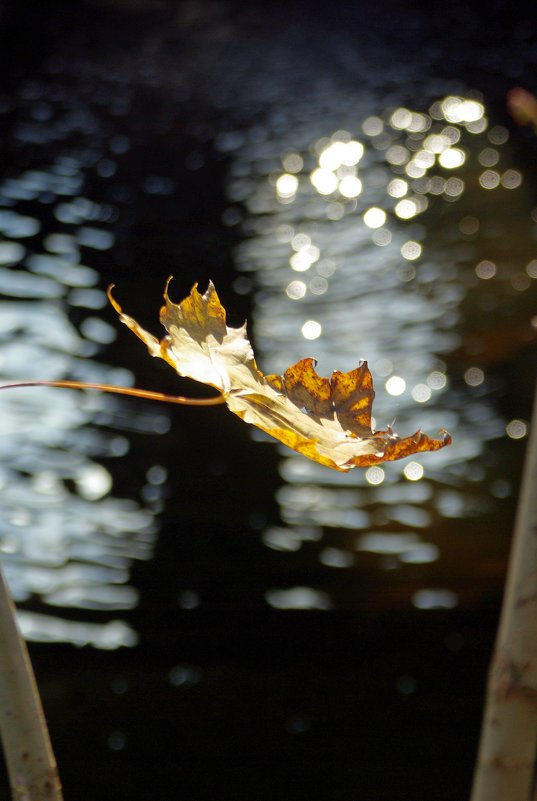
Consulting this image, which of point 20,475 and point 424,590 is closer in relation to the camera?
point 424,590

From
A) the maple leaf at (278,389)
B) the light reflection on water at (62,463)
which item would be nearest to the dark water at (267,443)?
the light reflection on water at (62,463)

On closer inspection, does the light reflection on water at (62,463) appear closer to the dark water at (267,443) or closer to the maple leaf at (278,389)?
the dark water at (267,443)

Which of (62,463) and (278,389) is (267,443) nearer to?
(62,463)

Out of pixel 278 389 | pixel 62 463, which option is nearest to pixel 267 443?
pixel 62 463

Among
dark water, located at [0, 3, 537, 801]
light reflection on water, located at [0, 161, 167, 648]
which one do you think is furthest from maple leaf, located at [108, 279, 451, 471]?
light reflection on water, located at [0, 161, 167, 648]

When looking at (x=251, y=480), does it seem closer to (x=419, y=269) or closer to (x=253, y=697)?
(x=253, y=697)

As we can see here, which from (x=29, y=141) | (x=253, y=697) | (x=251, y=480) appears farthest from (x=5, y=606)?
(x=29, y=141)

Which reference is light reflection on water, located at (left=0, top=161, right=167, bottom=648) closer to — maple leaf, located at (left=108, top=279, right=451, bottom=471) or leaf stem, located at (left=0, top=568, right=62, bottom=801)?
maple leaf, located at (left=108, top=279, right=451, bottom=471)
